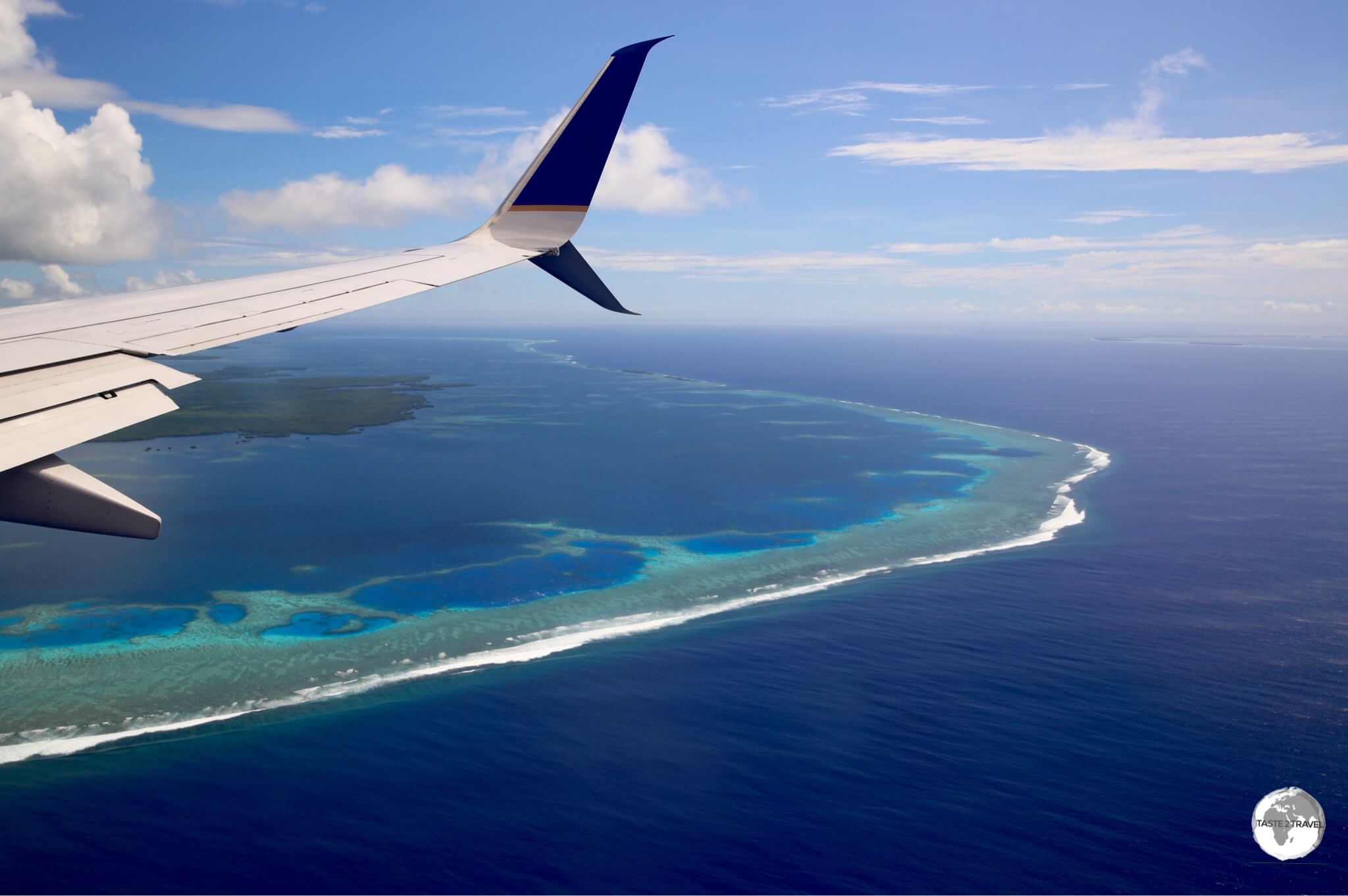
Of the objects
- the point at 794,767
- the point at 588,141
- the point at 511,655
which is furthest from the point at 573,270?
the point at 511,655

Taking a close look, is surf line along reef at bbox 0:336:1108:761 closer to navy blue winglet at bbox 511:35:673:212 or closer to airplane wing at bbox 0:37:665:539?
airplane wing at bbox 0:37:665:539

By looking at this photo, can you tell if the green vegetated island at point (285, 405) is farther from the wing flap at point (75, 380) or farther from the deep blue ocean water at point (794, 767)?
the wing flap at point (75, 380)

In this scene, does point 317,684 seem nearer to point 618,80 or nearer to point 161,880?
point 161,880

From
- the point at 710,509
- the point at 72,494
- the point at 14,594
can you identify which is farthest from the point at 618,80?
the point at 710,509

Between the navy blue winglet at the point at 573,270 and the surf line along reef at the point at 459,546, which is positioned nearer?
the navy blue winglet at the point at 573,270

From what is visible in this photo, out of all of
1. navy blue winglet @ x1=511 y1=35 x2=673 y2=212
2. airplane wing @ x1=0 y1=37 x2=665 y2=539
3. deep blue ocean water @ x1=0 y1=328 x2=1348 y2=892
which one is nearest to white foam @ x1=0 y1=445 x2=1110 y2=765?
deep blue ocean water @ x1=0 y1=328 x2=1348 y2=892

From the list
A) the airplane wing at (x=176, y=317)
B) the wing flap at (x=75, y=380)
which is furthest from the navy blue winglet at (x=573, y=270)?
the wing flap at (x=75, y=380)
